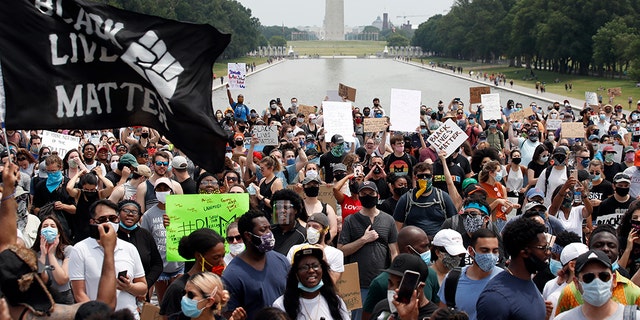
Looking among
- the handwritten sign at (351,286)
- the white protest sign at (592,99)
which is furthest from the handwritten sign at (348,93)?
the handwritten sign at (351,286)

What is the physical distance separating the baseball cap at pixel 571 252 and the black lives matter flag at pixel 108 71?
256cm

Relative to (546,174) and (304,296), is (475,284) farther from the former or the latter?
(546,174)

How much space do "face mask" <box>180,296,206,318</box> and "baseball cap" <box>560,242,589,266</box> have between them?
2692 mm

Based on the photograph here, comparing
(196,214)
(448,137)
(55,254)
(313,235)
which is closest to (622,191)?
(448,137)

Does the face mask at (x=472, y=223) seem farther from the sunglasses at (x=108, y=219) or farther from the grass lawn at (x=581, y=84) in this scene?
the grass lawn at (x=581, y=84)

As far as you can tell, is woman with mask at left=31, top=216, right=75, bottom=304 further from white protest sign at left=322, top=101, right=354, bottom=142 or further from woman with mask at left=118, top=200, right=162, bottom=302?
white protest sign at left=322, top=101, right=354, bottom=142

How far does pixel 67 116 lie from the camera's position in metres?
6.64

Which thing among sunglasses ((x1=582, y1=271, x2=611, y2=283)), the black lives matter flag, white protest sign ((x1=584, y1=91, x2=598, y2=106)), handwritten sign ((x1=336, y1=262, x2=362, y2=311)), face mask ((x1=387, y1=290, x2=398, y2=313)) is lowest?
white protest sign ((x1=584, y1=91, x2=598, y2=106))

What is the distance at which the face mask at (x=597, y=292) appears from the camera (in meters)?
5.23

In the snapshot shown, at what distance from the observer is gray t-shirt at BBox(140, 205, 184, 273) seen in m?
8.52

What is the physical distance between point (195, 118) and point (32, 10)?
1.38 m

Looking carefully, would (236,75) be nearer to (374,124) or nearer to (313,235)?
(374,124)

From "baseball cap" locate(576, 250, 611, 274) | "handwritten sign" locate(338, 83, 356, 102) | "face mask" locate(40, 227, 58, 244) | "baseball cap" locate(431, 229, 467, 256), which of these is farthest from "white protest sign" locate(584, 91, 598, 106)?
"baseball cap" locate(576, 250, 611, 274)

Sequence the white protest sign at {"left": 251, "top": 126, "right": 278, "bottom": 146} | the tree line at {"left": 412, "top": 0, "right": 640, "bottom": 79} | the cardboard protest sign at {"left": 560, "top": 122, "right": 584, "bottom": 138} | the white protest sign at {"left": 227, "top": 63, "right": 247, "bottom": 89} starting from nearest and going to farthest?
the white protest sign at {"left": 251, "top": 126, "right": 278, "bottom": 146}, the cardboard protest sign at {"left": 560, "top": 122, "right": 584, "bottom": 138}, the white protest sign at {"left": 227, "top": 63, "right": 247, "bottom": 89}, the tree line at {"left": 412, "top": 0, "right": 640, "bottom": 79}
